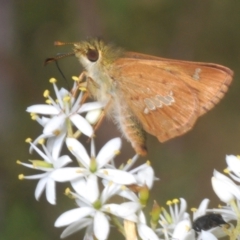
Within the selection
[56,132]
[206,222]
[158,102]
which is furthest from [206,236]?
[158,102]

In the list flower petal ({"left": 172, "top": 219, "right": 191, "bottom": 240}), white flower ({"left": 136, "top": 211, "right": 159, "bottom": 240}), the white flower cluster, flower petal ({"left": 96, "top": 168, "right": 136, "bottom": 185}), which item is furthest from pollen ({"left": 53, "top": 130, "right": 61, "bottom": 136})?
flower petal ({"left": 172, "top": 219, "right": 191, "bottom": 240})

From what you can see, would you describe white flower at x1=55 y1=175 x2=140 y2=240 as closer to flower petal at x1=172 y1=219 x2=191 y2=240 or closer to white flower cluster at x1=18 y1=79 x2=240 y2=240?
→ white flower cluster at x1=18 y1=79 x2=240 y2=240

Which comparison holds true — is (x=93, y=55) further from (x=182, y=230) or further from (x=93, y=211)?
(x=182, y=230)

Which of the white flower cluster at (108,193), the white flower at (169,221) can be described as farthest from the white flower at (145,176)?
the white flower at (169,221)

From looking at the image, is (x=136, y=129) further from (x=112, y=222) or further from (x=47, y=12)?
(x=47, y=12)

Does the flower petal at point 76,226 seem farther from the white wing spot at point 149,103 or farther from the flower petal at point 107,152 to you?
the white wing spot at point 149,103

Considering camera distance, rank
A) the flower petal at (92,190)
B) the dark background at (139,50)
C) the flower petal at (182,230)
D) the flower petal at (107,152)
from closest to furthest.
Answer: the flower petal at (182,230), the flower petal at (92,190), the flower petal at (107,152), the dark background at (139,50)

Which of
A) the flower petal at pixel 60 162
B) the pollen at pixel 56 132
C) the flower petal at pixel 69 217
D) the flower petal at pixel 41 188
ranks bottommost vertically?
the flower petal at pixel 69 217

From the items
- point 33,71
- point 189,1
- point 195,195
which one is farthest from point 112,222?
point 189,1
